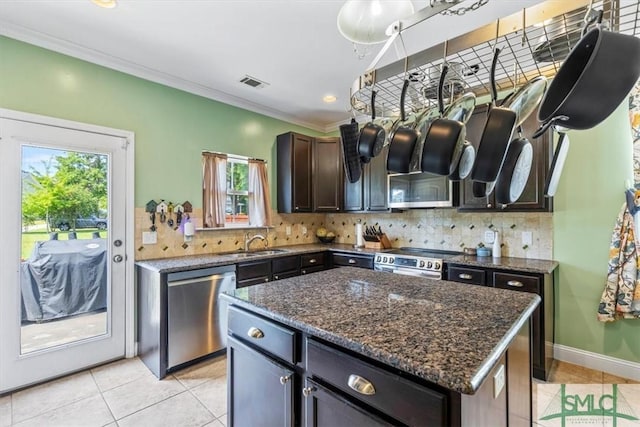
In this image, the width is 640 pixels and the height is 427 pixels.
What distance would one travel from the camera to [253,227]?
3.97 m

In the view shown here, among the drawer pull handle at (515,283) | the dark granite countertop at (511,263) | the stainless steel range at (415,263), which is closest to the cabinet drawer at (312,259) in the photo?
the stainless steel range at (415,263)

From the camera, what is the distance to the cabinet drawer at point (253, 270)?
10.1 feet

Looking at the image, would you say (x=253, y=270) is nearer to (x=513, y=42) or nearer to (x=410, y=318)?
(x=410, y=318)

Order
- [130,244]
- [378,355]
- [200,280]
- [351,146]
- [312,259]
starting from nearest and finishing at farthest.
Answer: [378,355] → [351,146] → [200,280] → [130,244] → [312,259]

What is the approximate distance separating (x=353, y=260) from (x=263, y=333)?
2.46 meters

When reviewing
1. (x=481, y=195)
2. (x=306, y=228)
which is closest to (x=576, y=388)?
(x=481, y=195)

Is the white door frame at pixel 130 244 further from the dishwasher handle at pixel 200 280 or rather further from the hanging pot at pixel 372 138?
the hanging pot at pixel 372 138

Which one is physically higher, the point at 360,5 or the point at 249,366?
the point at 360,5

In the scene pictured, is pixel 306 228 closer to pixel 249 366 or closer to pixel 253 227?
pixel 253 227

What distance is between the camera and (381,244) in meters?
3.96

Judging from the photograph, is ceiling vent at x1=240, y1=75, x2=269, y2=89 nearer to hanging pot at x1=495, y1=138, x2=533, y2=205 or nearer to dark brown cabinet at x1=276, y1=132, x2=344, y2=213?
dark brown cabinet at x1=276, y1=132, x2=344, y2=213

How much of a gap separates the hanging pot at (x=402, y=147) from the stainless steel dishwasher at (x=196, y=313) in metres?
2.13

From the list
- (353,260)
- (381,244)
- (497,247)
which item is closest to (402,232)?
(381,244)

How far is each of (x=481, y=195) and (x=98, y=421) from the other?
273cm
